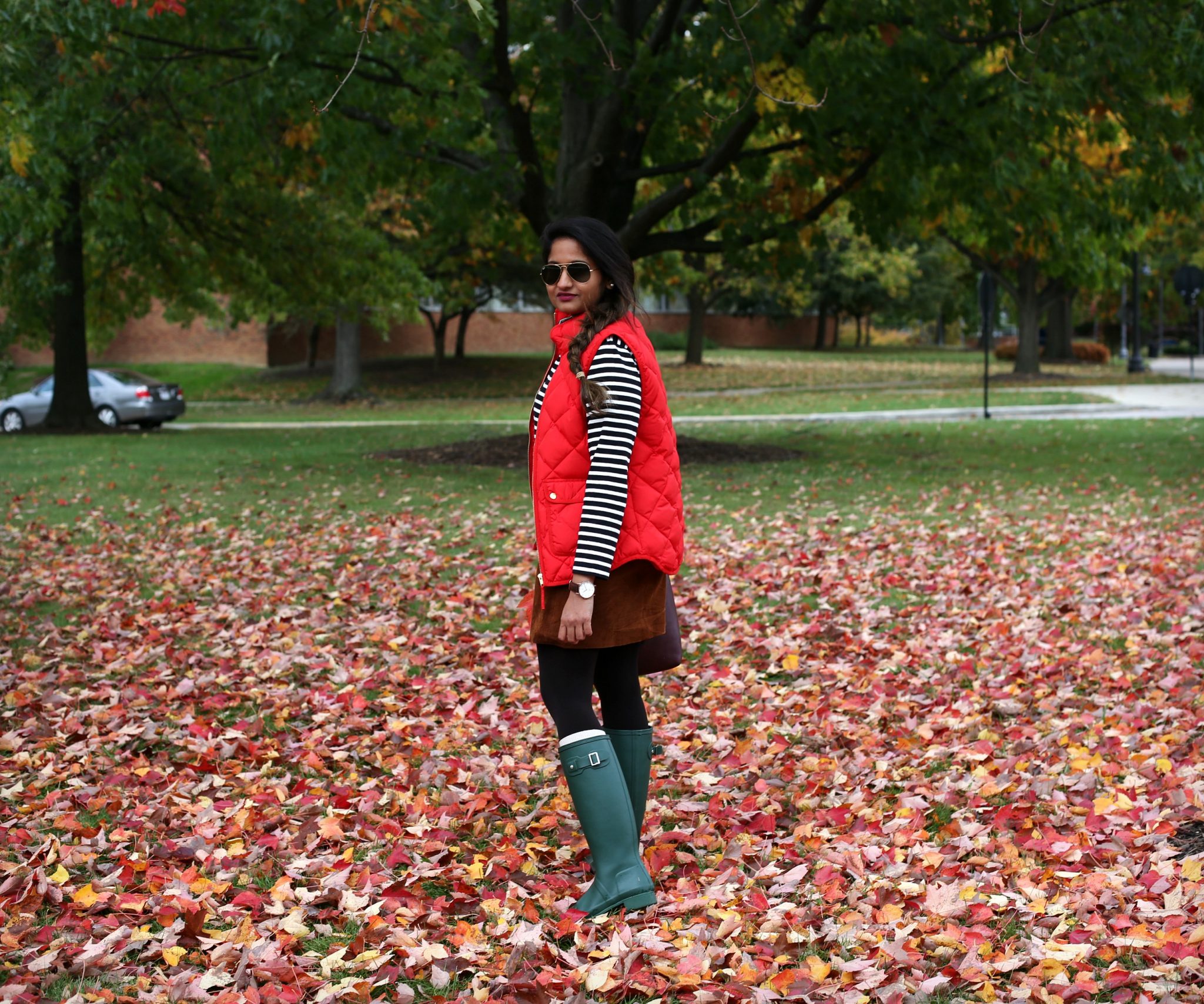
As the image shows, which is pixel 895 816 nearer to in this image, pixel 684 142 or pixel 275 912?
pixel 275 912

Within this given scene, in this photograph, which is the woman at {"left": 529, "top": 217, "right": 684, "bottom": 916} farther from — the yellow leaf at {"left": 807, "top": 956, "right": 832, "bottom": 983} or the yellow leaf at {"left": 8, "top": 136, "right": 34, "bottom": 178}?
the yellow leaf at {"left": 8, "top": 136, "right": 34, "bottom": 178}

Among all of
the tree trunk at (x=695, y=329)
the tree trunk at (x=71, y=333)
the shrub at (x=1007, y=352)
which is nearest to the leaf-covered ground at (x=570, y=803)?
the tree trunk at (x=71, y=333)

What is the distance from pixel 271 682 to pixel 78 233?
1803cm

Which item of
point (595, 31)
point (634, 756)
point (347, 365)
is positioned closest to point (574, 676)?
point (634, 756)

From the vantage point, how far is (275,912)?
152 inches

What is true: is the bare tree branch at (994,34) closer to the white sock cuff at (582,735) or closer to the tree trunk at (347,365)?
the white sock cuff at (582,735)

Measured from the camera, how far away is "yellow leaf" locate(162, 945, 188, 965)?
3.52 metres

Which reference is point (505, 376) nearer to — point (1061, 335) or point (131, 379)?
point (131, 379)

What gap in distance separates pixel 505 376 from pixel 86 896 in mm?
37169

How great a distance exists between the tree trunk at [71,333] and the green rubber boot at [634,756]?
2033 centimetres

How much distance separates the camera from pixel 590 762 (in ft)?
12.2

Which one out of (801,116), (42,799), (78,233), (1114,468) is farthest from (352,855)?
(78,233)

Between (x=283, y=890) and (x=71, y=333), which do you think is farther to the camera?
(x=71, y=333)

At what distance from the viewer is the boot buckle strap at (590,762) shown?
3.73m
